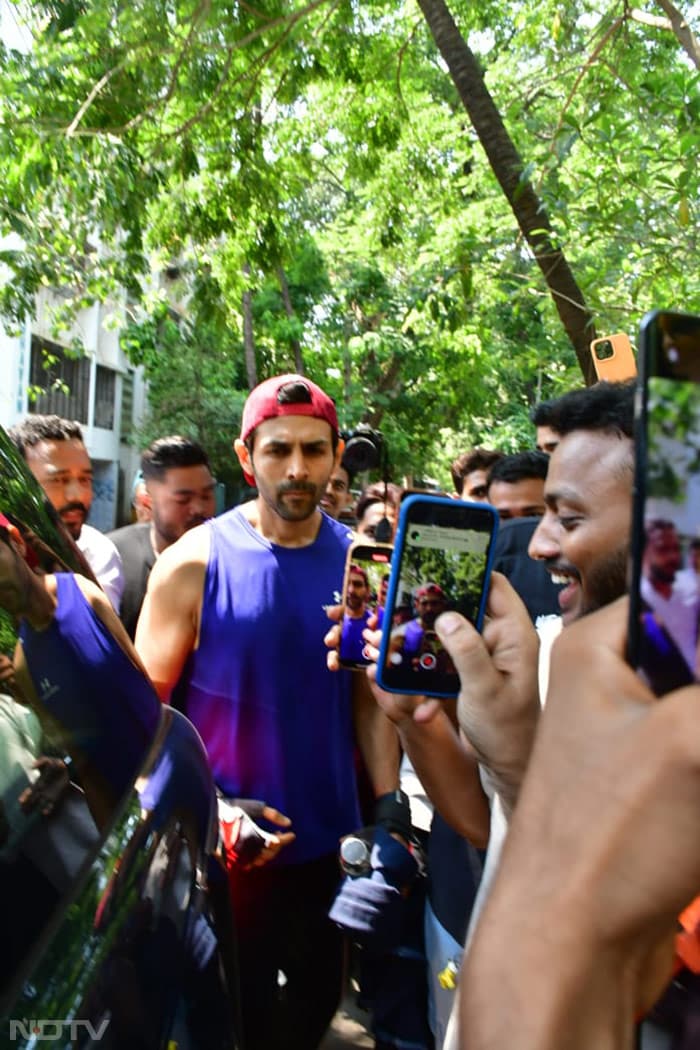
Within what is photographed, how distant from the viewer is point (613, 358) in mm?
2238

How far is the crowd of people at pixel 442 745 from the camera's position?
1.85ft

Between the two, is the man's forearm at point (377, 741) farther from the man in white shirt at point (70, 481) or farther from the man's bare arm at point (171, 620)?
the man in white shirt at point (70, 481)

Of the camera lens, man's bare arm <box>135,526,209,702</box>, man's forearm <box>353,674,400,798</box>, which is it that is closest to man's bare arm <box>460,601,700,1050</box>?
the camera lens

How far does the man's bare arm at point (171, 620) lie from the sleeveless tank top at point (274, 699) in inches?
1.2

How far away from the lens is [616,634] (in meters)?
0.60

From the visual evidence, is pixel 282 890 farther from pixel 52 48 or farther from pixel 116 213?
Answer: pixel 52 48

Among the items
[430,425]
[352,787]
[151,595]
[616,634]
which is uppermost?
[430,425]

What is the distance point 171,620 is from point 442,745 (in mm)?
905

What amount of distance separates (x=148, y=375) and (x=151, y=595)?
18820 mm

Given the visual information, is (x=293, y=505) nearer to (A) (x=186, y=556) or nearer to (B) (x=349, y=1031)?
(A) (x=186, y=556)

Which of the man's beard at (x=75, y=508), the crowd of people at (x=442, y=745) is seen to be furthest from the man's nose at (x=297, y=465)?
the man's beard at (x=75, y=508)

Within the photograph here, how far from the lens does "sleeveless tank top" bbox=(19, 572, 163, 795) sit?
1.20m

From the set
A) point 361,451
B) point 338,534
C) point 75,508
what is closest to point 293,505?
point 338,534

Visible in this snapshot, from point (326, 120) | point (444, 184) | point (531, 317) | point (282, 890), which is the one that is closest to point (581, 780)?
point (282, 890)
